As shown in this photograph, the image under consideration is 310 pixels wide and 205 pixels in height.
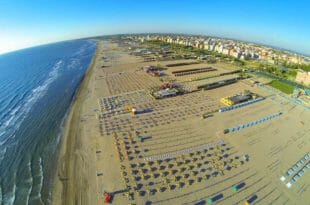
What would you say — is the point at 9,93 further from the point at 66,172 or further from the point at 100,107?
the point at 66,172

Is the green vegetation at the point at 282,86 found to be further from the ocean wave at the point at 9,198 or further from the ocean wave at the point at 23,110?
the ocean wave at the point at 23,110

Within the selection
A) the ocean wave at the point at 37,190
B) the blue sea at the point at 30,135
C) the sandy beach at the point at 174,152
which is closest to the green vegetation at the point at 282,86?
the sandy beach at the point at 174,152

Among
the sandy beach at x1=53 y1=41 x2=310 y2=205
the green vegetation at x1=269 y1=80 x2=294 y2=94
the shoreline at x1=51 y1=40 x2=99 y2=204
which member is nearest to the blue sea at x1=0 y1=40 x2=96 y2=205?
the shoreline at x1=51 y1=40 x2=99 y2=204

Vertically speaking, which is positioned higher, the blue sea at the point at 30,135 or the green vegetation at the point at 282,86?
the green vegetation at the point at 282,86

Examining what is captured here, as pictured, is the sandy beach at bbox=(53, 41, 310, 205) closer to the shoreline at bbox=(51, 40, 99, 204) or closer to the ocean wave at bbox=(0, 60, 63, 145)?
the shoreline at bbox=(51, 40, 99, 204)

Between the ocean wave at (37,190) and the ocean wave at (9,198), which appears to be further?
the ocean wave at (37,190)

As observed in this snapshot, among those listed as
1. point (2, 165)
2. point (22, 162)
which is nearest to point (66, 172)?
point (22, 162)
